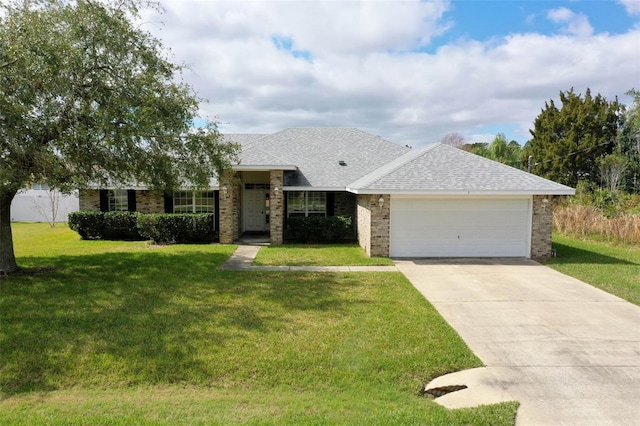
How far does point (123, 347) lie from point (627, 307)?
9485 millimetres

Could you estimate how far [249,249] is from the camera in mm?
15336

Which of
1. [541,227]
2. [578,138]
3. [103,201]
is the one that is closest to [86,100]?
[103,201]

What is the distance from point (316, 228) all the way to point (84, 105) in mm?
9795

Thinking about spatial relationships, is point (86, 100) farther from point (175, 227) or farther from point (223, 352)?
point (175, 227)

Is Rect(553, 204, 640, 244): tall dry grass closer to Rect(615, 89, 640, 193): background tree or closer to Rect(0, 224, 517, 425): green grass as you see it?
Rect(0, 224, 517, 425): green grass

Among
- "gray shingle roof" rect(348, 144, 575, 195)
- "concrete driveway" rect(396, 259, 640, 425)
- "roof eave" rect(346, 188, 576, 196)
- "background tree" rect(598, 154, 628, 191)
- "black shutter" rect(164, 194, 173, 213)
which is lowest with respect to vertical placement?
"concrete driveway" rect(396, 259, 640, 425)

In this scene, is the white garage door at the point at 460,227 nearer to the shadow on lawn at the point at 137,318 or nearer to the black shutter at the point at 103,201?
the shadow on lawn at the point at 137,318

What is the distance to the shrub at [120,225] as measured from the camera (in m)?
17.6

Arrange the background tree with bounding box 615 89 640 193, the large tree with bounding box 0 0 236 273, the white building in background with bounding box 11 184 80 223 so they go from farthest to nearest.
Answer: the background tree with bounding box 615 89 640 193, the white building in background with bounding box 11 184 80 223, the large tree with bounding box 0 0 236 273

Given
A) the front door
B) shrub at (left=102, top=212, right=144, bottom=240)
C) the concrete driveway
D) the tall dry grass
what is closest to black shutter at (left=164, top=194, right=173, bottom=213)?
shrub at (left=102, top=212, right=144, bottom=240)

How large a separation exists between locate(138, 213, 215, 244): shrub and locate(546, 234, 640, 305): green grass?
1267cm

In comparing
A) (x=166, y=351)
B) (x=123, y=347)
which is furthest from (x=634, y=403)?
(x=123, y=347)

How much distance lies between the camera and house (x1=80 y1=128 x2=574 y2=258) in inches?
535

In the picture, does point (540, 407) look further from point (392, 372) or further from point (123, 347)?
point (123, 347)
